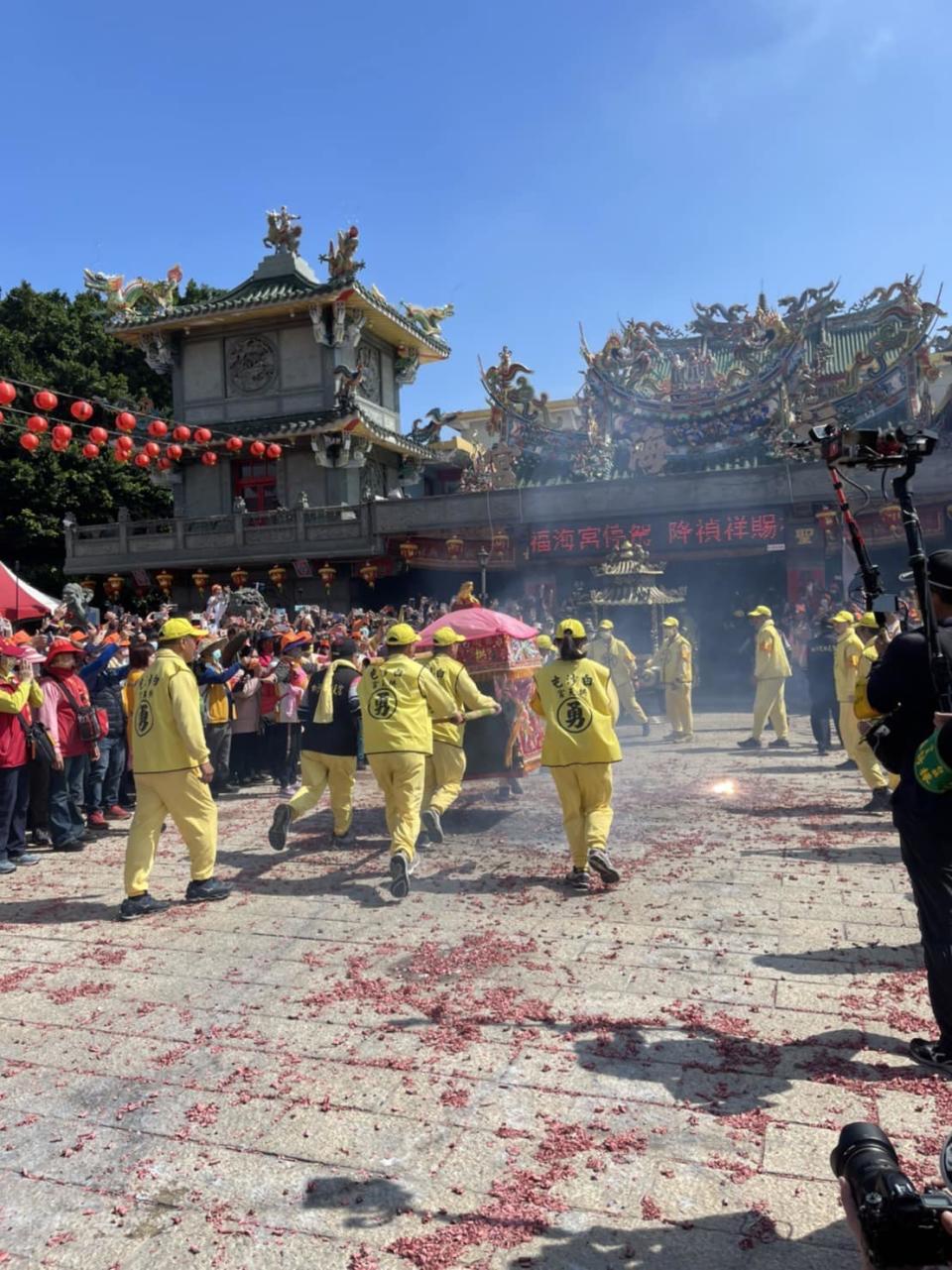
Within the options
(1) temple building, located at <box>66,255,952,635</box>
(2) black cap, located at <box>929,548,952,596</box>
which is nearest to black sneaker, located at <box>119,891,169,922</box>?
(2) black cap, located at <box>929,548,952,596</box>

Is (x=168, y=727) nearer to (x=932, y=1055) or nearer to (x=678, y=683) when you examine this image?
(x=932, y=1055)

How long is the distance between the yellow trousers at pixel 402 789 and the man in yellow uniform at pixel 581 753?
88cm

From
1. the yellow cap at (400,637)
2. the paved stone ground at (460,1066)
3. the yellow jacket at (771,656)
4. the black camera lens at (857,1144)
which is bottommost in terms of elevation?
the paved stone ground at (460,1066)

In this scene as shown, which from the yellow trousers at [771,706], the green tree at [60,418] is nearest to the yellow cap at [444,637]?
the yellow trousers at [771,706]

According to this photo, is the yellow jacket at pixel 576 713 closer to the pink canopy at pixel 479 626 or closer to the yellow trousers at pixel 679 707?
the pink canopy at pixel 479 626

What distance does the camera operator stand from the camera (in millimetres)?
3279

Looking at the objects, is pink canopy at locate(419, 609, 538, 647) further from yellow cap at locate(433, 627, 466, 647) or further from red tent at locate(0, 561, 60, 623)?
red tent at locate(0, 561, 60, 623)

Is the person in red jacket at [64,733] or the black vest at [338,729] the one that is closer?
the black vest at [338,729]

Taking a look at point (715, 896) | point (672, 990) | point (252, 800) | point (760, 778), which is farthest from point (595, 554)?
point (672, 990)

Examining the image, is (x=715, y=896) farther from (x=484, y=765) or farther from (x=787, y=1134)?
(x=484, y=765)

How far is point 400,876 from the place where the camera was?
18.4 feet

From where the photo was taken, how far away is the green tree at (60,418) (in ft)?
93.8

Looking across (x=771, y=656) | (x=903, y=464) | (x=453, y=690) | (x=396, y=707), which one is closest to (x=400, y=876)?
(x=396, y=707)

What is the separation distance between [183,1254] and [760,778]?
26.3 ft
